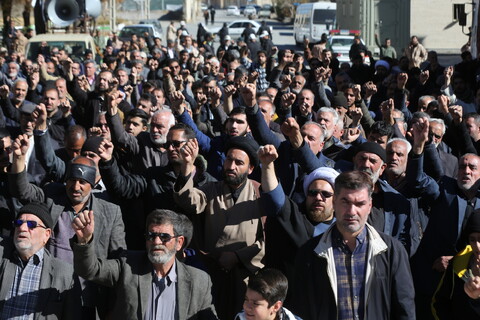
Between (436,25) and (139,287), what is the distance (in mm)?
33298

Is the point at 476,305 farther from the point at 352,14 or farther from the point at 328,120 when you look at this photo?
the point at 352,14

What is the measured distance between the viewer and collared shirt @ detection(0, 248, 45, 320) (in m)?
5.80

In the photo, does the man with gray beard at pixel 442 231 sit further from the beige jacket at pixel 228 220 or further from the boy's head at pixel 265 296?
the boy's head at pixel 265 296

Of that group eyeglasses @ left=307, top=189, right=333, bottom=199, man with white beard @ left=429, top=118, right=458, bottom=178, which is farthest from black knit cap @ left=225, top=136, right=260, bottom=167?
man with white beard @ left=429, top=118, right=458, bottom=178

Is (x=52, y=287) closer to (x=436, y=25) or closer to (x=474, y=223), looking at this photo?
(x=474, y=223)

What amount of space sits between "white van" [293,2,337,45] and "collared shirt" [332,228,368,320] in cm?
3802

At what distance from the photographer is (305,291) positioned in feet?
17.6

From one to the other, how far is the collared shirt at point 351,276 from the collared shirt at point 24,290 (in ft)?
6.54

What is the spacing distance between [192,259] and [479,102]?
22.8ft

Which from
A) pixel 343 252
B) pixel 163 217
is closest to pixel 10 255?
pixel 163 217

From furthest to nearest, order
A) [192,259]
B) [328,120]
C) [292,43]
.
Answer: [292,43]
[328,120]
[192,259]

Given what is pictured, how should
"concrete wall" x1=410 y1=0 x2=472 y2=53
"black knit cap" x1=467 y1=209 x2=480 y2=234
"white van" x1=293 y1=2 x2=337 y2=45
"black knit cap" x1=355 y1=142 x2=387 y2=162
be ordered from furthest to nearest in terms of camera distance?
"white van" x1=293 y1=2 x2=337 y2=45, "concrete wall" x1=410 y1=0 x2=472 y2=53, "black knit cap" x1=355 y1=142 x2=387 y2=162, "black knit cap" x1=467 y1=209 x2=480 y2=234

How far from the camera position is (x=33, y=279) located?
5867 mm

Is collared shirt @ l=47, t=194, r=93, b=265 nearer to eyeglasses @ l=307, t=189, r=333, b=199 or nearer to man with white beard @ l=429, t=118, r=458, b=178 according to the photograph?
eyeglasses @ l=307, t=189, r=333, b=199
